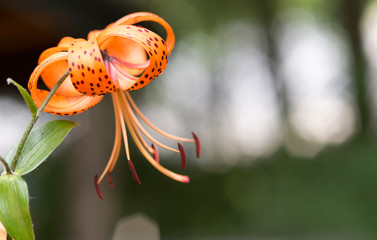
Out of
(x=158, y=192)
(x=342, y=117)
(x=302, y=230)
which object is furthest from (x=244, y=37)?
(x=302, y=230)

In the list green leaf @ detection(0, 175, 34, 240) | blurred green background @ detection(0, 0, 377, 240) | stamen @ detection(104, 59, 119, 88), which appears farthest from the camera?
blurred green background @ detection(0, 0, 377, 240)

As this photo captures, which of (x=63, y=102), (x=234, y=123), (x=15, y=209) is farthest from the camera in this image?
(x=234, y=123)

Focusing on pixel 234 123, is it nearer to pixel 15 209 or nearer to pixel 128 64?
pixel 128 64

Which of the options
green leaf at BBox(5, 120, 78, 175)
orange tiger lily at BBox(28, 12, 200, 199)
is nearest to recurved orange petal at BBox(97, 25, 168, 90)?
orange tiger lily at BBox(28, 12, 200, 199)

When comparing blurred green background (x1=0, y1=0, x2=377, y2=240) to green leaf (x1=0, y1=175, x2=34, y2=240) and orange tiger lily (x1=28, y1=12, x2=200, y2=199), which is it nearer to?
orange tiger lily (x1=28, y1=12, x2=200, y2=199)

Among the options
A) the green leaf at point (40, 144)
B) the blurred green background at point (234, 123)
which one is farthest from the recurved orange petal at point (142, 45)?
the blurred green background at point (234, 123)

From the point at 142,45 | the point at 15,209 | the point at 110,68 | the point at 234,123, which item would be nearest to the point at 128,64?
the point at 110,68
